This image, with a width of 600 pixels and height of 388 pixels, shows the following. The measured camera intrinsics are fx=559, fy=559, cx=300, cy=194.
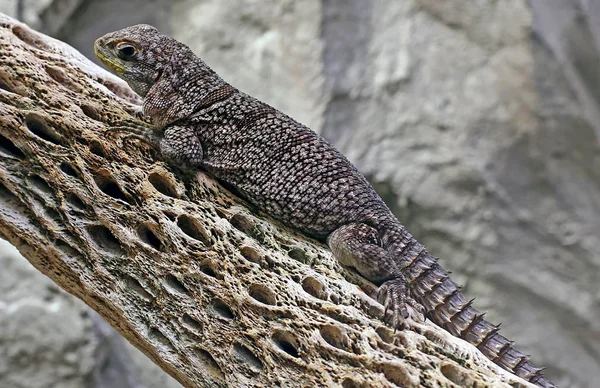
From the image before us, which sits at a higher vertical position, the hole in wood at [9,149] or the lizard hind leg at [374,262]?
the lizard hind leg at [374,262]

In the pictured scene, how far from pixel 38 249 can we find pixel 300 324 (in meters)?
1.45

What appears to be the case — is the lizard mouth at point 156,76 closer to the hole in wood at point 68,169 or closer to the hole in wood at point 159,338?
the hole in wood at point 68,169

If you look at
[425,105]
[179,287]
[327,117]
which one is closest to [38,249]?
[179,287]

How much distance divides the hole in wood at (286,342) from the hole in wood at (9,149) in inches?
67.1

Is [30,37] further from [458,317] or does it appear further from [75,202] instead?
[458,317]

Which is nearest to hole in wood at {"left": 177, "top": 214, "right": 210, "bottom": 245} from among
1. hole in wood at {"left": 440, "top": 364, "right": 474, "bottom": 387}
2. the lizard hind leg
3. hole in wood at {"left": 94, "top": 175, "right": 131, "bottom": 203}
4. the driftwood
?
→ the driftwood

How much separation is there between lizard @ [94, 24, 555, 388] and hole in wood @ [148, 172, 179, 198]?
4.7 inches

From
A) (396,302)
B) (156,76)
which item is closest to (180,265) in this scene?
(396,302)

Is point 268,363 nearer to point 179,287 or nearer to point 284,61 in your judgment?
point 179,287

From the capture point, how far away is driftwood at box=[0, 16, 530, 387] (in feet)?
8.90

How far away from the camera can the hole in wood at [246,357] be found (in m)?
2.73

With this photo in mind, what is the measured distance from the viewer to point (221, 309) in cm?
287

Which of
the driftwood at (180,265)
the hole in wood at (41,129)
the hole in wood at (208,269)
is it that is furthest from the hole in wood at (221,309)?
the hole in wood at (41,129)

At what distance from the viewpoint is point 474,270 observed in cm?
673
